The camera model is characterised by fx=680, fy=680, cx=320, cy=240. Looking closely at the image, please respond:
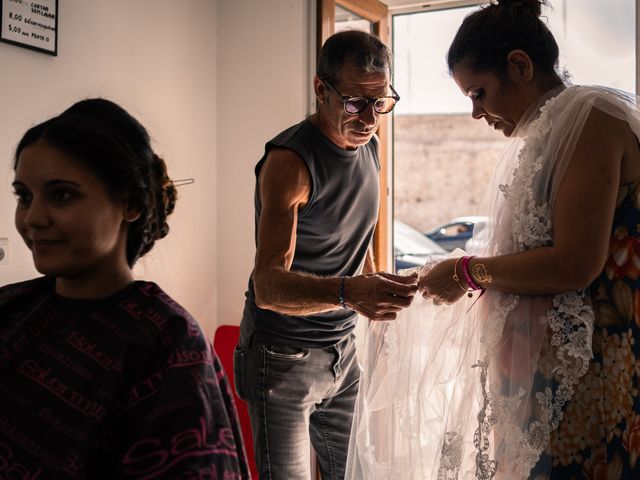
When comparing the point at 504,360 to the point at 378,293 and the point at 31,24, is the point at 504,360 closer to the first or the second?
the point at 378,293

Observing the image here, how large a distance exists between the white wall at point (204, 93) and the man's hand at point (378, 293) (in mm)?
1377

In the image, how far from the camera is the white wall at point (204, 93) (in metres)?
2.92

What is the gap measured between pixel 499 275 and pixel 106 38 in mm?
2138

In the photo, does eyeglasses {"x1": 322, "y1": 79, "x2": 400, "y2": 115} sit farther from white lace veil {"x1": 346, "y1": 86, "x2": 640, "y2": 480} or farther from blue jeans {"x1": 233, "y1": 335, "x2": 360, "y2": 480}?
blue jeans {"x1": 233, "y1": 335, "x2": 360, "y2": 480}

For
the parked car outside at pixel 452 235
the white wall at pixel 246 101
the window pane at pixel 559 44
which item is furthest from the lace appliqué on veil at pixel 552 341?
the parked car outside at pixel 452 235

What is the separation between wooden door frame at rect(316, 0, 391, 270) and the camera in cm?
325

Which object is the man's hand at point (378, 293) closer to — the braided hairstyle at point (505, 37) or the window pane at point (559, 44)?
the window pane at point (559, 44)

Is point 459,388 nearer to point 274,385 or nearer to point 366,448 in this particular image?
point 366,448

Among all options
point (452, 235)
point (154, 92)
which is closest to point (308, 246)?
point (154, 92)

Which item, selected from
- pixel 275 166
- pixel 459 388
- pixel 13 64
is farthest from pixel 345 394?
pixel 13 64

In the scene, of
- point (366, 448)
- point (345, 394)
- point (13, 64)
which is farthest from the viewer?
point (13, 64)

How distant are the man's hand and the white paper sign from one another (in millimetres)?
1599

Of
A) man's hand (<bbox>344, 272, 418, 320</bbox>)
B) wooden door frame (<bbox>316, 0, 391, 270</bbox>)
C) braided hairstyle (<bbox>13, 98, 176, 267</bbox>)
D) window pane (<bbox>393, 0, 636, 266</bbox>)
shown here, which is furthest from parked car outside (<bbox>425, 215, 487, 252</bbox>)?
braided hairstyle (<bbox>13, 98, 176, 267</bbox>)

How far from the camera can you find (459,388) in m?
1.59
